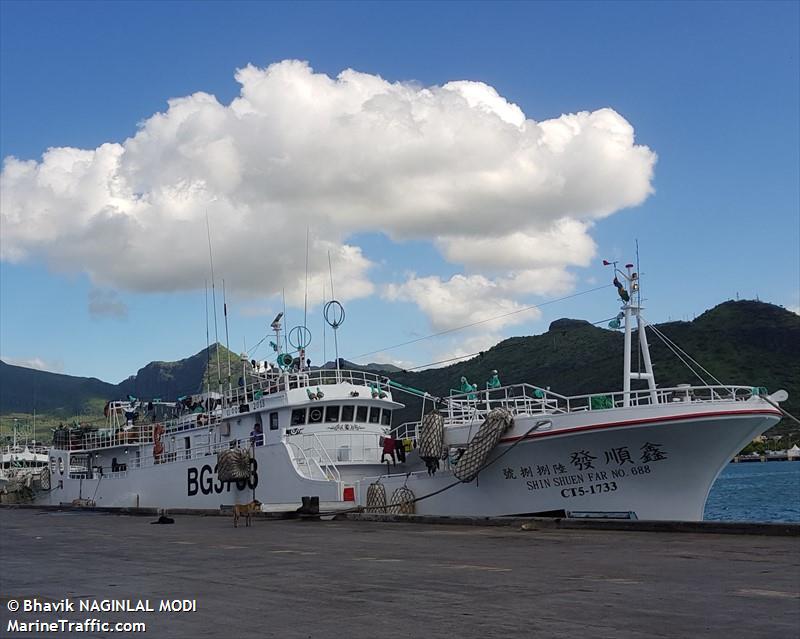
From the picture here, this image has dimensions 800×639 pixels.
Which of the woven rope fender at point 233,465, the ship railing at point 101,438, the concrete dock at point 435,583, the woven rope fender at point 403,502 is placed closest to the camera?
the concrete dock at point 435,583

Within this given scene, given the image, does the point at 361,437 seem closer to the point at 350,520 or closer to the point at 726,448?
the point at 350,520

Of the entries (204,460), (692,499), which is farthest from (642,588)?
(204,460)

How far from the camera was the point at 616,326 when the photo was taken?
82.7 feet

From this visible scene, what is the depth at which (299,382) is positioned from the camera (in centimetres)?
3278

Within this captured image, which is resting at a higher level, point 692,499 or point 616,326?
point 616,326

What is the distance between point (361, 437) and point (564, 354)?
482 feet

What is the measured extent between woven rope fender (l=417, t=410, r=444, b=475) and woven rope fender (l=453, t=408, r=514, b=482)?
1304 mm

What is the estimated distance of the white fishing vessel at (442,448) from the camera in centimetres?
2114

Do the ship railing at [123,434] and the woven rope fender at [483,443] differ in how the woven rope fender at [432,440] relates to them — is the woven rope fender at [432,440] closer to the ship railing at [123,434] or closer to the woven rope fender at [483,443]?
the woven rope fender at [483,443]

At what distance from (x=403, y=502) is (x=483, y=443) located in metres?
3.84

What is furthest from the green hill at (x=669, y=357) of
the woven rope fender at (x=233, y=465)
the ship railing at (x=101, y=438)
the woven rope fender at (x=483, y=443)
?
the woven rope fender at (x=483, y=443)

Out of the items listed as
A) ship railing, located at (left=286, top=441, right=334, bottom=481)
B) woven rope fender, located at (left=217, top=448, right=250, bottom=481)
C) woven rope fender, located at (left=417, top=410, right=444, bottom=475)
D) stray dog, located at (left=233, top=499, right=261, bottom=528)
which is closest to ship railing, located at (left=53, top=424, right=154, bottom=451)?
woven rope fender, located at (left=217, top=448, right=250, bottom=481)

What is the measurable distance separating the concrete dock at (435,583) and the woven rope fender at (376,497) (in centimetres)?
784

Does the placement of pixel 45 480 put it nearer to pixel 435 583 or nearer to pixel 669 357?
pixel 435 583
